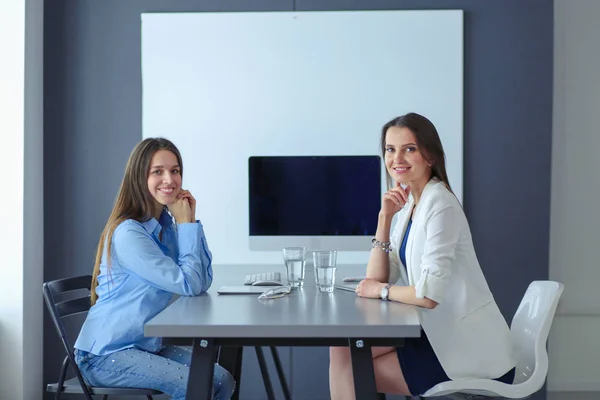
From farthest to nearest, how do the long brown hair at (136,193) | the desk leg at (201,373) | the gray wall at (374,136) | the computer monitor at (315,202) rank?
the gray wall at (374,136) < the computer monitor at (315,202) < the long brown hair at (136,193) < the desk leg at (201,373)

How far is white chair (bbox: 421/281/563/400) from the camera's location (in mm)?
2131

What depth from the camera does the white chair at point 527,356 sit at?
2.13 m

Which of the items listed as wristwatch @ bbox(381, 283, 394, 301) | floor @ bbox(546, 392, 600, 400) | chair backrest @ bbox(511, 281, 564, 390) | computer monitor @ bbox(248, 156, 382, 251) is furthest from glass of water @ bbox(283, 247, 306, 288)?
floor @ bbox(546, 392, 600, 400)

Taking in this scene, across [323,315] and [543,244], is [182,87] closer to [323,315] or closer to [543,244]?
[543,244]

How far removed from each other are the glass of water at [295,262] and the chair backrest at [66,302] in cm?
75

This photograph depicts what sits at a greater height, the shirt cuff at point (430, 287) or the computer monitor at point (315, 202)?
the computer monitor at point (315, 202)

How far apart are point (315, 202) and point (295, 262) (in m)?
0.99

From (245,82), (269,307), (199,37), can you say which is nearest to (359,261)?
(245,82)

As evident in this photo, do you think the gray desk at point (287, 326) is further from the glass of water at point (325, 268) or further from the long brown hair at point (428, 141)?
the long brown hair at point (428, 141)

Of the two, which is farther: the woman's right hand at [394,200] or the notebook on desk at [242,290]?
the woman's right hand at [394,200]

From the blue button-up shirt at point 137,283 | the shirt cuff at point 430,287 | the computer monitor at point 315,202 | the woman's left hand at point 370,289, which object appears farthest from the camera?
the computer monitor at point 315,202

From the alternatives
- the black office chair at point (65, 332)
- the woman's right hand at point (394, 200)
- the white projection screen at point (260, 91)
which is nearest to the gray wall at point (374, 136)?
the white projection screen at point (260, 91)

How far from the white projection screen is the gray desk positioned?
1.99m

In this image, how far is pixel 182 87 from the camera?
4.14 metres
